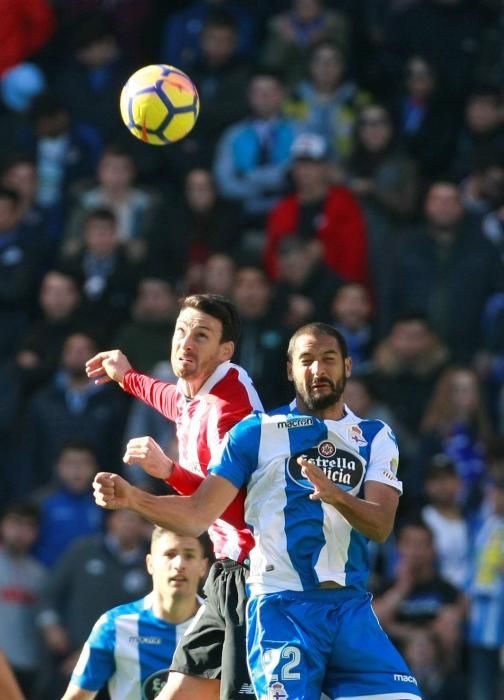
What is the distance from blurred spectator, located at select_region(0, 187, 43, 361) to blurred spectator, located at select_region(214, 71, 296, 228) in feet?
6.08

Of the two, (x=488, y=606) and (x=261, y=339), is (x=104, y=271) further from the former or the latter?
(x=488, y=606)

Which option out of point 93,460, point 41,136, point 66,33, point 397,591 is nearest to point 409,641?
point 397,591

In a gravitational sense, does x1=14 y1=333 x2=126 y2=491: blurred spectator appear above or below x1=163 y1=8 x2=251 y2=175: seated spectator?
below

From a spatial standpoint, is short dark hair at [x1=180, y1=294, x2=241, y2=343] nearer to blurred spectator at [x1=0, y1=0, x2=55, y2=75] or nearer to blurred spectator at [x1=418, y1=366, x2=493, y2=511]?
blurred spectator at [x1=418, y1=366, x2=493, y2=511]

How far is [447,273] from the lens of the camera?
14898mm

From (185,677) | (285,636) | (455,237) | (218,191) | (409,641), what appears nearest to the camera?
(285,636)

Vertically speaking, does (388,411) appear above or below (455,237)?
below

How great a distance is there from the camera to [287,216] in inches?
605

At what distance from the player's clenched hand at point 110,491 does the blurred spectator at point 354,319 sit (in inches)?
268

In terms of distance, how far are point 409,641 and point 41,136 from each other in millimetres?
6239

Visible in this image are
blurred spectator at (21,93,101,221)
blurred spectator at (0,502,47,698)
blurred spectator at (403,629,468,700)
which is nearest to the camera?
blurred spectator at (403,629,468,700)

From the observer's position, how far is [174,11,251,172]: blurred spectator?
1656 centimetres

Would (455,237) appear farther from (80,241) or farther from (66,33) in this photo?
(66,33)

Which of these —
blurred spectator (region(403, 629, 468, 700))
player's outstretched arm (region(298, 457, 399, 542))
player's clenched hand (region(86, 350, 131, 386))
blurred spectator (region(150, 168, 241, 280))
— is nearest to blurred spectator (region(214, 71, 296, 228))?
blurred spectator (region(150, 168, 241, 280))
